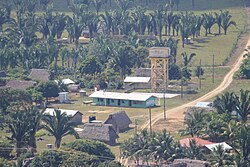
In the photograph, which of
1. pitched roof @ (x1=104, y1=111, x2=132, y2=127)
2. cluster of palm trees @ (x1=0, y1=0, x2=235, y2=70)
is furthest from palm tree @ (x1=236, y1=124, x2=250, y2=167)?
cluster of palm trees @ (x1=0, y1=0, x2=235, y2=70)

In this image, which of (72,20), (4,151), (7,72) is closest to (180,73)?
(7,72)

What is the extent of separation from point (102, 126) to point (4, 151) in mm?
9380

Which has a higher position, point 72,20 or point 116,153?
point 72,20

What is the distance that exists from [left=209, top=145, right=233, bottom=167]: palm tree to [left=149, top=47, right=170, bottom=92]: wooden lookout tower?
33831 millimetres

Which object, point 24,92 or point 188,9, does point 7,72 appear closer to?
point 24,92

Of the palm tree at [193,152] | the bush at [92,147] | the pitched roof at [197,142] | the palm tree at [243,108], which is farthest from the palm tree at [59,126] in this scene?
the palm tree at [243,108]

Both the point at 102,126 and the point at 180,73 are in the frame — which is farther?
the point at 180,73

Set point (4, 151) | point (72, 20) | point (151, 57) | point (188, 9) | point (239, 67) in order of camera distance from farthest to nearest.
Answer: point (188, 9), point (72, 20), point (239, 67), point (151, 57), point (4, 151)

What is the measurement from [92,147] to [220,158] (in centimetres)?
950

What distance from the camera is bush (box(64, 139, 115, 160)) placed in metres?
64.9

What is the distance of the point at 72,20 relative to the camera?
395ft

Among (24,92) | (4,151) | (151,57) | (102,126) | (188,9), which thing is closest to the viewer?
(4,151)

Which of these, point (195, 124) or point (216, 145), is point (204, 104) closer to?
point (195, 124)

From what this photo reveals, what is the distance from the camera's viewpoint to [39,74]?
9838 cm
